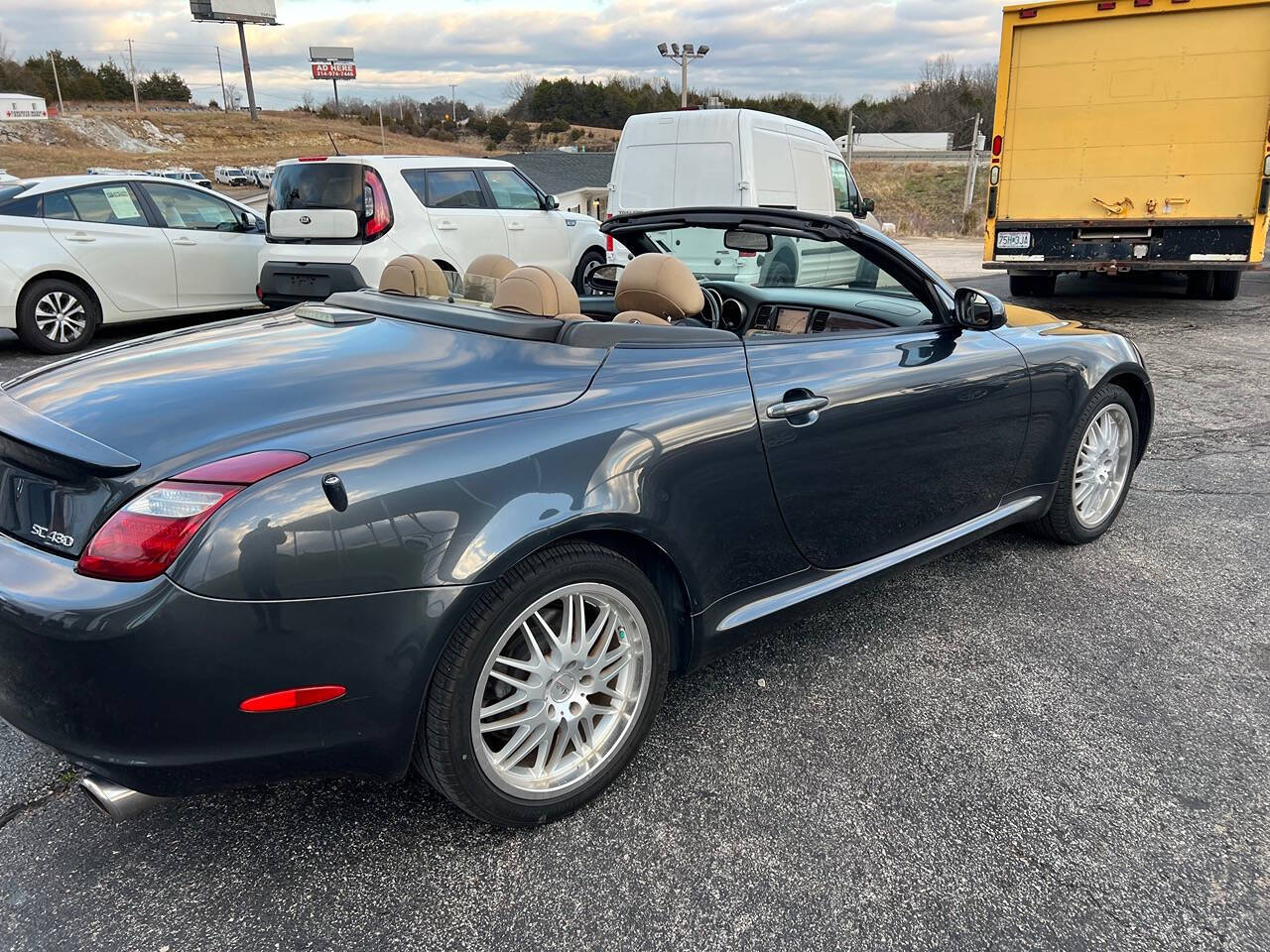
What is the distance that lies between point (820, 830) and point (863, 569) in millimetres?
940

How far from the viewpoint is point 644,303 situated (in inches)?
118

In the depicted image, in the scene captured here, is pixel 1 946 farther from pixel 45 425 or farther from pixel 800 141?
pixel 800 141

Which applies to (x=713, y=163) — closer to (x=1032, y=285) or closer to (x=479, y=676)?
(x=1032, y=285)

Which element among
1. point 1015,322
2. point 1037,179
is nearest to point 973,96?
point 1037,179

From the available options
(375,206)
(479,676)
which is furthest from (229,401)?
(375,206)

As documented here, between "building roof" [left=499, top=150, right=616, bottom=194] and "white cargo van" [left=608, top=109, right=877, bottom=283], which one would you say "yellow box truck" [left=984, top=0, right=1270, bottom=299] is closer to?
"white cargo van" [left=608, top=109, right=877, bottom=283]

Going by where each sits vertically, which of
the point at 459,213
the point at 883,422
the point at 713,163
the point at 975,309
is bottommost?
the point at 883,422

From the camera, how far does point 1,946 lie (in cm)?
189

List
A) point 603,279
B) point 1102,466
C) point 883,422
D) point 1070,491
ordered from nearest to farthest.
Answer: point 883,422 → point 1070,491 → point 1102,466 → point 603,279

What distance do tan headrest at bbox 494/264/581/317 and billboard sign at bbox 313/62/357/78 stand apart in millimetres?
109107

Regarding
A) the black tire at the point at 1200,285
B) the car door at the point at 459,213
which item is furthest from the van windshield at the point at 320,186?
the black tire at the point at 1200,285

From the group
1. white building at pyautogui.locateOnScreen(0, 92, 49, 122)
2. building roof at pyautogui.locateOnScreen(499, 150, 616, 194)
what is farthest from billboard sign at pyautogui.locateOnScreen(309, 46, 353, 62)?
building roof at pyautogui.locateOnScreen(499, 150, 616, 194)

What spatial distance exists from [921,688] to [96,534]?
2296 millimetres

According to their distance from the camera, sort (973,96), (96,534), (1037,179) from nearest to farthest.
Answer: (96,534)
(1037,179)
(973,96)
